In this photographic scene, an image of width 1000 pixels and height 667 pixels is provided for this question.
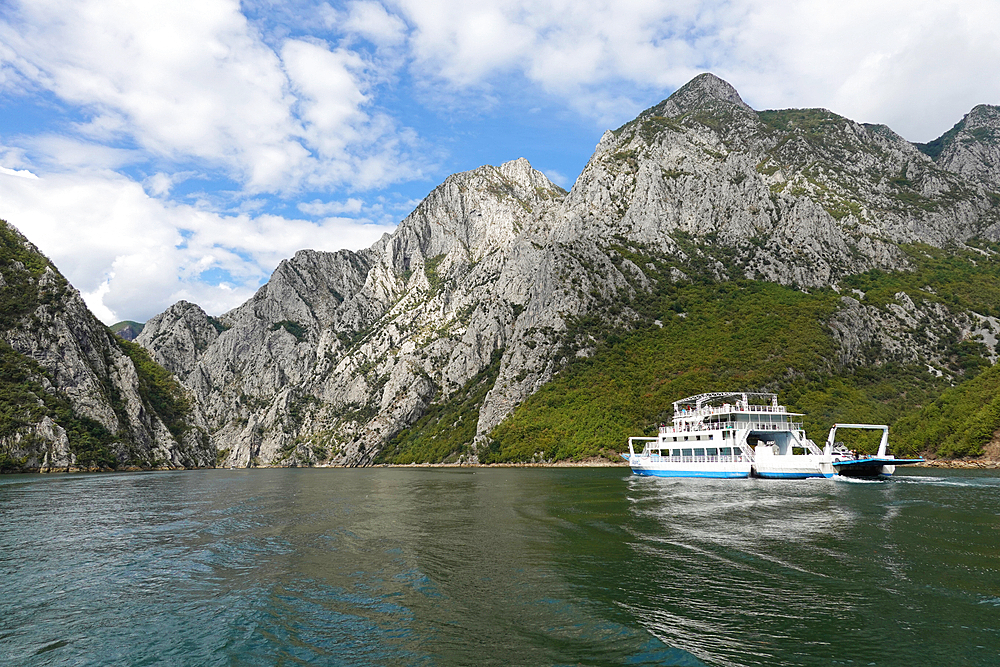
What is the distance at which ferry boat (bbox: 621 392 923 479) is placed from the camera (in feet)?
242

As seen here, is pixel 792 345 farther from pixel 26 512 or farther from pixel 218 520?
pixel 26 512

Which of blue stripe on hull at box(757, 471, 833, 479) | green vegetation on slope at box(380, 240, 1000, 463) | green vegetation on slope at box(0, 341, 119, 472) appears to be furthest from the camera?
green vegetation on slope at box(0, 341, 119, 472)

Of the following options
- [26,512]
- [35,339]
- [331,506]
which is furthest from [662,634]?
[35,339]

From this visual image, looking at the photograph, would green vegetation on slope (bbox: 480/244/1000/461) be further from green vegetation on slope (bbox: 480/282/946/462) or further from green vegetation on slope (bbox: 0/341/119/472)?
green vegetation on slope (bbox: 0/341/119/472)

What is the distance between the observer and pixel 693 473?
277 feet

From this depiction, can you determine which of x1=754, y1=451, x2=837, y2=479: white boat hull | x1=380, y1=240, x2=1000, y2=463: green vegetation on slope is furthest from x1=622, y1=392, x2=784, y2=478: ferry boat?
x1=380, y1=240, x2=1000, y2=463: green vegetation on slope

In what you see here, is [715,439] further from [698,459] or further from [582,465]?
[582,465]

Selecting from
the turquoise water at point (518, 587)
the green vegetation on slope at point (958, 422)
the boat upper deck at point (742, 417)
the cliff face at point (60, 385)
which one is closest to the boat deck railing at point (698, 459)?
the boat upper deck at point (742, 417)

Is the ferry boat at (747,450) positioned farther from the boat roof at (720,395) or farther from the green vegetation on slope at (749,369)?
the green vegetation on slope at (749,369)

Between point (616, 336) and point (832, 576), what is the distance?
14477 centimetres

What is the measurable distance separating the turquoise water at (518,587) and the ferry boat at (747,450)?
96.3 ft

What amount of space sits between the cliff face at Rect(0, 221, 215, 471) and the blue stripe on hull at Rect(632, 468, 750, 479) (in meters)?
149

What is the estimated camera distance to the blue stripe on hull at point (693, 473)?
78.9 m

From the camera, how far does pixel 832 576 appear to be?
74.2ft
